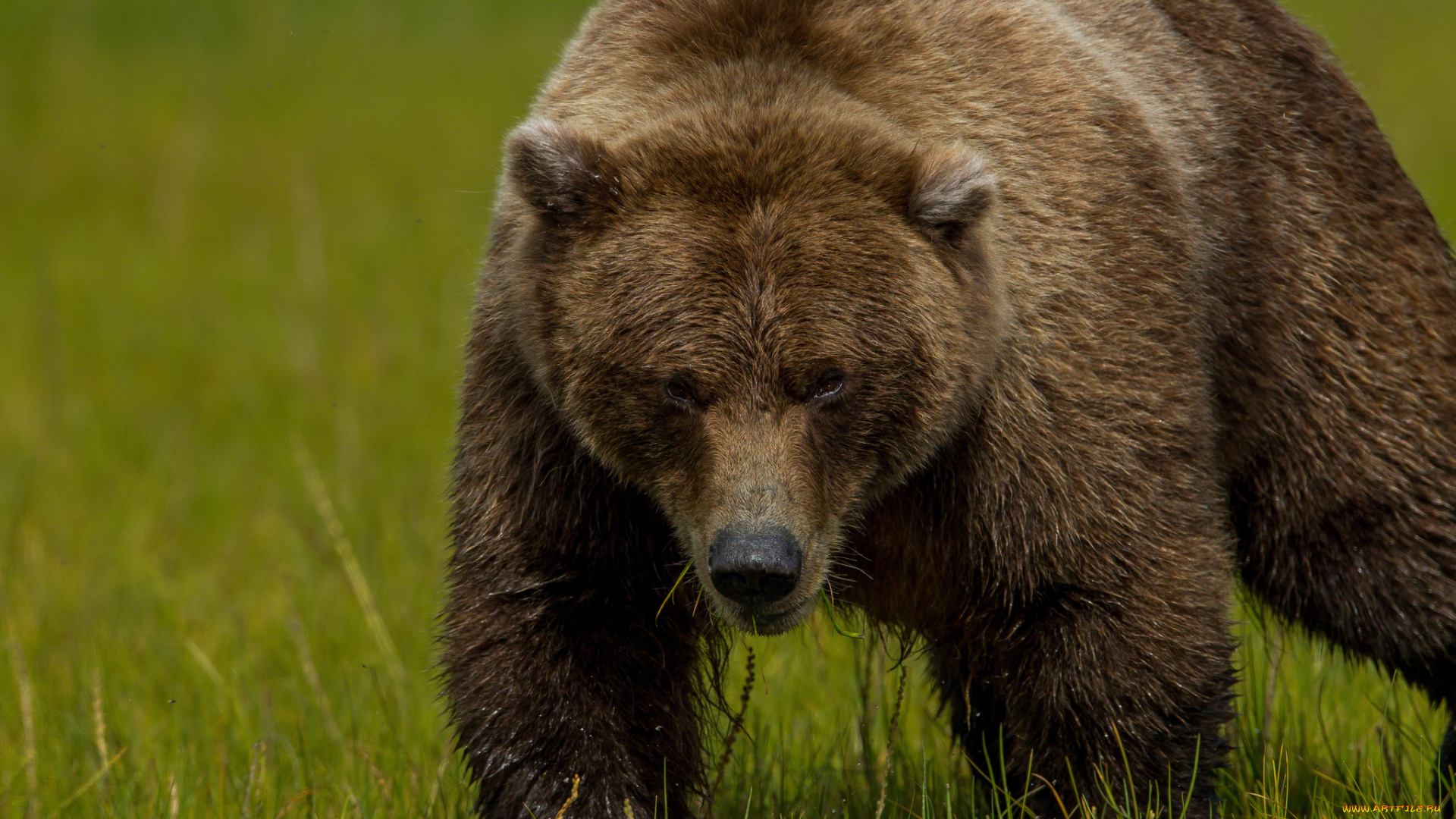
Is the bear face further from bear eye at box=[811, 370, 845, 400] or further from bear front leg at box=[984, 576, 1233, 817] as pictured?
bear front leg at box=[984, 576, 1233, 817]

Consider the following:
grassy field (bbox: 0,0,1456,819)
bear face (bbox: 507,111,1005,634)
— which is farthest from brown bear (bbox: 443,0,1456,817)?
grassy field (bbox: 0,0,1456,819)

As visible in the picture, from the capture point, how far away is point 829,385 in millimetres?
3605

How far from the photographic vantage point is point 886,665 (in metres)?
6.07

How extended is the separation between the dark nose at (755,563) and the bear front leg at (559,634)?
0.49 metres

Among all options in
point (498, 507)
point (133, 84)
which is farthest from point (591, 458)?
point (133, 84)

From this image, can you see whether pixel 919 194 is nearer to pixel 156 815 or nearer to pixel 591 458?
pixel 591 458

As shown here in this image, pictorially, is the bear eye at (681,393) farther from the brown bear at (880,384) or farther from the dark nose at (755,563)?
the dark nose at (755,563)

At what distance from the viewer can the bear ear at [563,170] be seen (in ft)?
12.2

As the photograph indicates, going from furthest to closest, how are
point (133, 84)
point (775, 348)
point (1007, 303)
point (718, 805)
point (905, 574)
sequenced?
point (133, 84) → point (718, 805) → point (905, 574) → point (1007, 303) → point (775, 348)

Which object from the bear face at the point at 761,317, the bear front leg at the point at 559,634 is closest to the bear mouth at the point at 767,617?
the bear face at the point at 761,317

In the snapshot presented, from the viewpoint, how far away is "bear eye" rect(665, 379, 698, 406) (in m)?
3.62

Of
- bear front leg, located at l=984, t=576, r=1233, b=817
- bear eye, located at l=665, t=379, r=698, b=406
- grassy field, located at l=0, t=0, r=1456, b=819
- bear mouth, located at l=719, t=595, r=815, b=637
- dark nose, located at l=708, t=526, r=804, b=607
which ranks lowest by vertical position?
grassy field, located at l=0, t=0, r=1456, b=819

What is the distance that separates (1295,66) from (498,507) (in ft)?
8.57

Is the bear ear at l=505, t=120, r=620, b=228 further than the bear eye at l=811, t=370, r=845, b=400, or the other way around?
the bear ear at l=505, t=120, r=620, b=228
